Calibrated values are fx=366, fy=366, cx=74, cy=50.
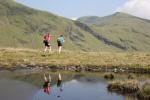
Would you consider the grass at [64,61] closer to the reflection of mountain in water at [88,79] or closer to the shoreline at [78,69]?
the shoreline at [78,69]

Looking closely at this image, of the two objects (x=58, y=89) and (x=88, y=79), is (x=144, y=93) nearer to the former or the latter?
(x=58, y=89)

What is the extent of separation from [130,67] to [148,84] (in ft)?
60.6

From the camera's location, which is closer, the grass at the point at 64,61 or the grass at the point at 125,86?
the grass at the point at 125,86

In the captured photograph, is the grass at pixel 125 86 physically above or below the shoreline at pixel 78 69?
below

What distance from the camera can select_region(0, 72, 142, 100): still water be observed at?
24.8 m

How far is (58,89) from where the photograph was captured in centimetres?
2831

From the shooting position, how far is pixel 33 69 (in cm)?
4400

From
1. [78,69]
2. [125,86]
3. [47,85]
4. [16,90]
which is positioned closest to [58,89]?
[47,85]

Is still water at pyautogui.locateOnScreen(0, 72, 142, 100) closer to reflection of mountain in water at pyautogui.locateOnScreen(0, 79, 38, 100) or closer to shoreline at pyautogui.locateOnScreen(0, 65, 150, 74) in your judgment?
reflection of mountain in water at pyautogui.locateOnScreen(0, 79, 38, 100)

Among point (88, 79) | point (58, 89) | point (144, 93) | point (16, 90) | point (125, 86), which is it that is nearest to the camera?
point (144, 93)

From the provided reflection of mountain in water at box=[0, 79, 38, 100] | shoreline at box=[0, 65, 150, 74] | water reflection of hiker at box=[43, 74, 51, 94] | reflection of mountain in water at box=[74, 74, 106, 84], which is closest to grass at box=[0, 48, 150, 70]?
shoreline at box=[0, 65, 150, 74]

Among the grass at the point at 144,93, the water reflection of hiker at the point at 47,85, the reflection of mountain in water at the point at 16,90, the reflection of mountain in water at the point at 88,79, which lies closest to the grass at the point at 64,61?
the reflection of mountain in water at the point at 88,79

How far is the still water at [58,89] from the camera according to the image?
81.4ft

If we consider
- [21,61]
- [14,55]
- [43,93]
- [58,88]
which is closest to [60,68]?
[21,61]
